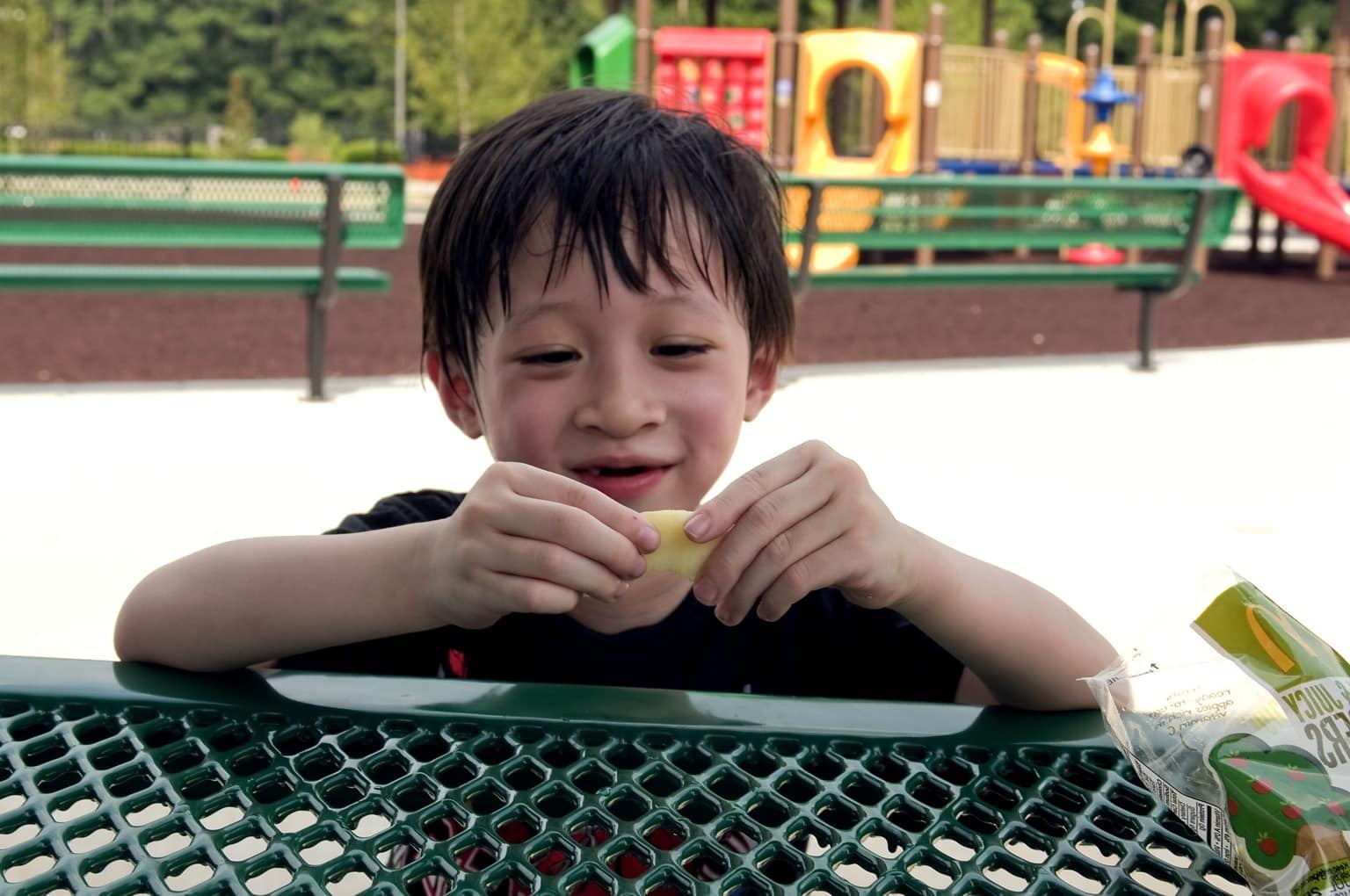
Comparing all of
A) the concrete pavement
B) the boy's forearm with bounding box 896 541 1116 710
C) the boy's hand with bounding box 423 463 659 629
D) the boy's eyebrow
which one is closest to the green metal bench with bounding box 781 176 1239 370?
the concrete pavement

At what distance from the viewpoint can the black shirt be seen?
161 centimetres

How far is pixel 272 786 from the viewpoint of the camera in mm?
939

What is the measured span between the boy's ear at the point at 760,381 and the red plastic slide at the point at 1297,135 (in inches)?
523

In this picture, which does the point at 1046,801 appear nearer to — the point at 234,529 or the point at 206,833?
the point at 206,833

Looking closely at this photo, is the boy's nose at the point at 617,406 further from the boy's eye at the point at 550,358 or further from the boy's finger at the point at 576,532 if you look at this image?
the boy's finger at the point at 576,532

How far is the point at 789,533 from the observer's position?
44.4 inches

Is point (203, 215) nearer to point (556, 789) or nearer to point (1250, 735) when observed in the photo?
point (556, 789)

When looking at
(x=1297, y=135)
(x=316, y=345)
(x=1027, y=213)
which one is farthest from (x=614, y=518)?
(x=1297, y=135)

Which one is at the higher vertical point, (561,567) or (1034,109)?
(1034,109)

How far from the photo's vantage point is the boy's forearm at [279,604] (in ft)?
4.17

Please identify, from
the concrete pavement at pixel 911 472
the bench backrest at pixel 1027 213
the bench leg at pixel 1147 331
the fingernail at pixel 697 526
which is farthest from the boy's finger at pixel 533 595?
the bench leg at pixel 1147 331

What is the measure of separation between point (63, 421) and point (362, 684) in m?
4.65

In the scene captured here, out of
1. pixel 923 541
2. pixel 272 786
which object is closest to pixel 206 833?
pixel 272 786

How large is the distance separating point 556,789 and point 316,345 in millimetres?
5122
